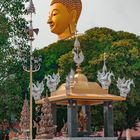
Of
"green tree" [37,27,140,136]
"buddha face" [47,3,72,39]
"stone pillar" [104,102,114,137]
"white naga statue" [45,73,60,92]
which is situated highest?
"buddha face" [47,3,72,39]

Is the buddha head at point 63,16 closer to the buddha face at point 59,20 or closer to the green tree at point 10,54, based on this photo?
the buddha face at point 59,20

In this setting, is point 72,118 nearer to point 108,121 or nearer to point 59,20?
point 108,121

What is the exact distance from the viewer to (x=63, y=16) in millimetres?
60219

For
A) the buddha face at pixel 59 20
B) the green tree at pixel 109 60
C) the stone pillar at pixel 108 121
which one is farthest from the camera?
the buddha face at pixel 59 20

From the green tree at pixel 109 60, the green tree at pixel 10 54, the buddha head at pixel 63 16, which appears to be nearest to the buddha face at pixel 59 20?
the buddha head at pixel 63 16

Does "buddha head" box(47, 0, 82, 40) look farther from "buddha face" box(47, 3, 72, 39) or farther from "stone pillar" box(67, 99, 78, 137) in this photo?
"stone pillar" box(67, 99, 78, 137)

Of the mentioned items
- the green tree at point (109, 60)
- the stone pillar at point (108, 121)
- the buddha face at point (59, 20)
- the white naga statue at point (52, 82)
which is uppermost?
the buddha face at point (59, 20)

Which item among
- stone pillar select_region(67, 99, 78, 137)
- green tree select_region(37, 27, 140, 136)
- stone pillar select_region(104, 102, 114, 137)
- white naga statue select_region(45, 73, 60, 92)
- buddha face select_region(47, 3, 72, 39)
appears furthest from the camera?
buddha face select_region(47, 3, 72, 39)

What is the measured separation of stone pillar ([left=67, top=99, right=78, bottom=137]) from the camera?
27219 millimetres

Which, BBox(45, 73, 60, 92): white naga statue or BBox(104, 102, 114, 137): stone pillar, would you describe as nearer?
BBox(104, 102, 114, 137): stone pillar

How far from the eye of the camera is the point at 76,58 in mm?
29672

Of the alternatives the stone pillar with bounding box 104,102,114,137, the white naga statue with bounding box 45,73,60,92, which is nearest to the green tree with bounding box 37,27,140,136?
the white naga statue with bounding box 45,73,60,92

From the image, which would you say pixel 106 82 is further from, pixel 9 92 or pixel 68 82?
pixel 9 92

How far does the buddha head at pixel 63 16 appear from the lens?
6000 cm
